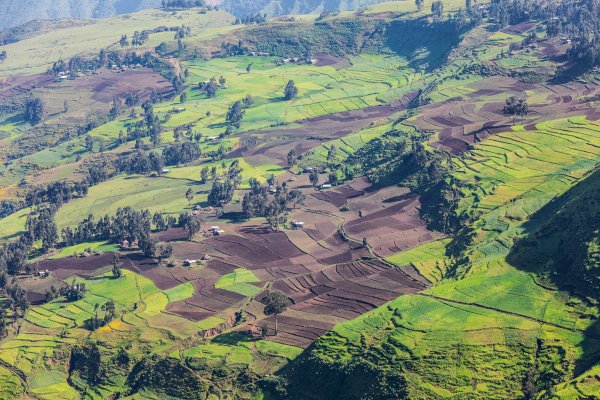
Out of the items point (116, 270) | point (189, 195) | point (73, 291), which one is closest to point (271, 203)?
point (189, 195)

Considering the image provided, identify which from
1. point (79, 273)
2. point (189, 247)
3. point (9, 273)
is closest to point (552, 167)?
point (189, 247)

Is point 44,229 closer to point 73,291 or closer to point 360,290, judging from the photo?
point 73,291

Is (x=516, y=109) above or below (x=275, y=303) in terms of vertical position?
above

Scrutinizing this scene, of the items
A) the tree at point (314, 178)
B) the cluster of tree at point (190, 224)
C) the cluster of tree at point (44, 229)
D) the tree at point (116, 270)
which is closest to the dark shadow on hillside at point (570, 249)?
the cluster of tree at point (190, 224)

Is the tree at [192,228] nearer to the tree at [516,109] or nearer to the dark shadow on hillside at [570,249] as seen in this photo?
the dark shadow on hillside at [570,249]

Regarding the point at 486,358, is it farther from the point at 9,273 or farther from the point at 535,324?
the point at 9,273

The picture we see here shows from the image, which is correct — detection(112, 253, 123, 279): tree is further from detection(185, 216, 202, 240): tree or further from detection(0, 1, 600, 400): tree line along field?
detection(185, 216, 202, 240): tree

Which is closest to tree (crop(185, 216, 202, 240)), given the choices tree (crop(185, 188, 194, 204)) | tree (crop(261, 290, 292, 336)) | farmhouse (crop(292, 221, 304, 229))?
farmhouse (crop(292, 221, 304, 229))
